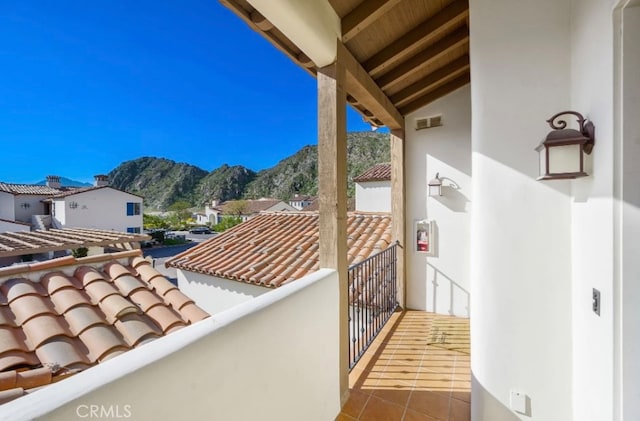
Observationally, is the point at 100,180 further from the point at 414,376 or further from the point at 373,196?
the point at 414,376

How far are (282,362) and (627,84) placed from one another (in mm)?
1951

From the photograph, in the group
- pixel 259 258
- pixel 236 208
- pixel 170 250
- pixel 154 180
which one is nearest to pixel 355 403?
pixel 259 258

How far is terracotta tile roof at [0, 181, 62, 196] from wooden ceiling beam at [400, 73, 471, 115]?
69.6ft

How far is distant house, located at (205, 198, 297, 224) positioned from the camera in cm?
2912

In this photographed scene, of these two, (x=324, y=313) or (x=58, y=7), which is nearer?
(x=324, y=313)

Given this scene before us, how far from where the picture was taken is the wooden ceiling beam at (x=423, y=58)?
2.87 meters

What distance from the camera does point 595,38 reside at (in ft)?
4.28

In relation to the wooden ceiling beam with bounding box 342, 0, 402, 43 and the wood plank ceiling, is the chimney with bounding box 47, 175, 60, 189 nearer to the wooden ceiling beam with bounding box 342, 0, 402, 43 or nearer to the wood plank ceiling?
the wood plank ceiling

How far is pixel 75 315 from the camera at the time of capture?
6.57 feet

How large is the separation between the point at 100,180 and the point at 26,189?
4284 millimetres

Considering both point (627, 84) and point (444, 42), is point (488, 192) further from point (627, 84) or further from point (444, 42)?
point (444, 42)

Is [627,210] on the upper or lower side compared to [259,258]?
upper

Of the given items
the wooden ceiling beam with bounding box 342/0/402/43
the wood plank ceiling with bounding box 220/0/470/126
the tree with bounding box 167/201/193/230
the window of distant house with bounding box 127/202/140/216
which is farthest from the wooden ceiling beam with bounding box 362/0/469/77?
the tree with bounding box 167/201/193/230

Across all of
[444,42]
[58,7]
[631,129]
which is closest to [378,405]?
[631,129]
